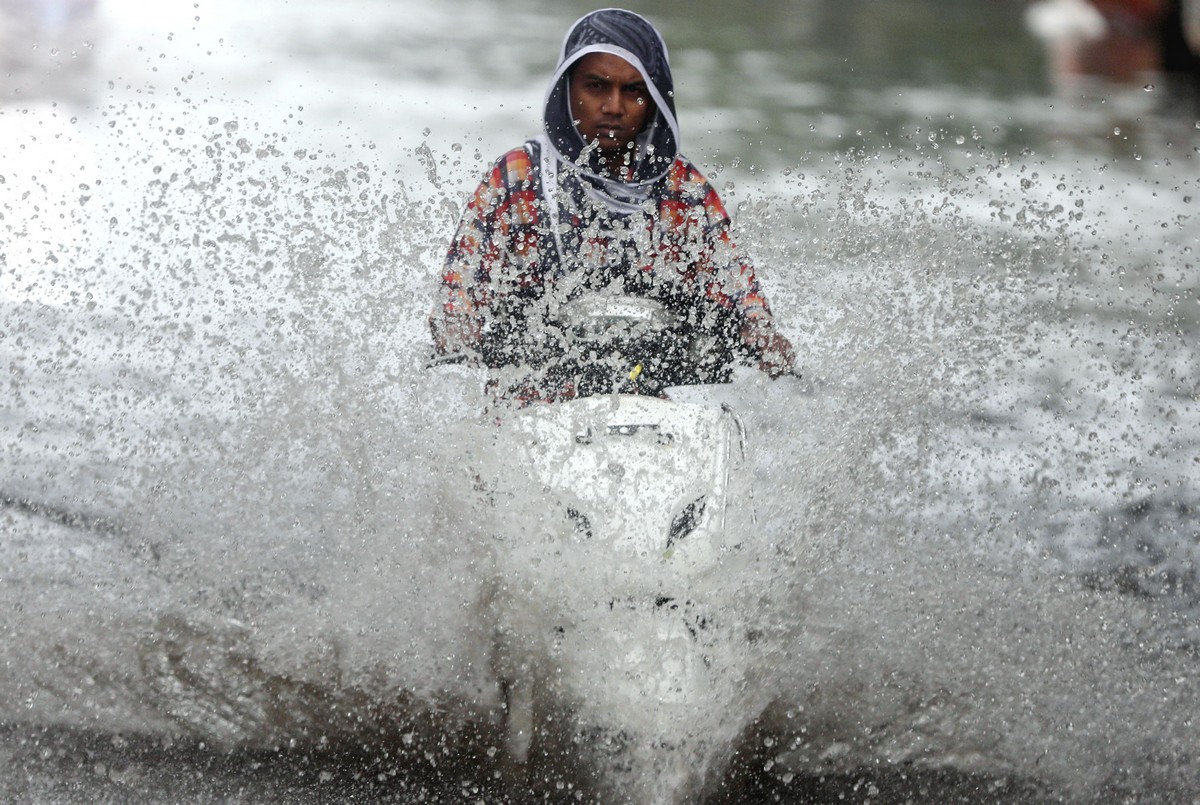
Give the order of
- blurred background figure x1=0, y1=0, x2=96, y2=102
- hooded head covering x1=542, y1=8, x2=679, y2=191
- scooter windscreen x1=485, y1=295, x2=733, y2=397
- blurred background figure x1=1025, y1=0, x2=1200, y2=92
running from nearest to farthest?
scooter windscreen x1=485, y1=295, x2=733, y2=397
hooded head covering x1=542, y1=8, x2=679, y2=191
blurred background figure x1=0, y1=0, x2=96, y2=102
blurred background figure x1=1025, y1=0, x2=1200, y2=92

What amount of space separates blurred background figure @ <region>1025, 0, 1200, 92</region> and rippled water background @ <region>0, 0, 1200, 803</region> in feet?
14.4

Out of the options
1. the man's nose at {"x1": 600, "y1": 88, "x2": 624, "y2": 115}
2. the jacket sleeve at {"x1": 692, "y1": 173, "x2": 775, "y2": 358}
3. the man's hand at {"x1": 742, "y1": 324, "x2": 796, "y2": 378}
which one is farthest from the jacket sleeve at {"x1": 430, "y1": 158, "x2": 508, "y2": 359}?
the man's hand at {"x1": 742, "y1": 324, "x2": 796, "y2": 378}

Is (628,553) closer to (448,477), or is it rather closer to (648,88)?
(448,477)

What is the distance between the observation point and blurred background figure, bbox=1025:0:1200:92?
49.0ft

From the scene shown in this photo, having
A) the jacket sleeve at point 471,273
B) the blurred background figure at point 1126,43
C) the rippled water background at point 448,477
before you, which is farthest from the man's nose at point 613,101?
the blurred background figure at point 1126,43

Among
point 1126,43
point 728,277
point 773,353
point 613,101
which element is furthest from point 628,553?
point 1126,43

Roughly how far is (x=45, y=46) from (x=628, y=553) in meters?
12.6

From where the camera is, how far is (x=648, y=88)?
395 cm

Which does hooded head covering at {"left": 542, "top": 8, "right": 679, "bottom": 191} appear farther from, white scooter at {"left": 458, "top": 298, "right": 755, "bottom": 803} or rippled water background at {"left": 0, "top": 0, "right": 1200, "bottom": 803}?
white scooter at {"left": 458, "top": 298, "right": 755, "bottom": 803}

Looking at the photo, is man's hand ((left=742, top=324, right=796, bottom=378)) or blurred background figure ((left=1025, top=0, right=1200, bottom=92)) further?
blurred background figure ((left=1025, top=0, right=1200, bottom=92))

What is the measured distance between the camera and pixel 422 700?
3.91m

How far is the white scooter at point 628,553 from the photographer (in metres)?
3.21

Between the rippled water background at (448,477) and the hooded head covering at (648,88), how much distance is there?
394 millimetres

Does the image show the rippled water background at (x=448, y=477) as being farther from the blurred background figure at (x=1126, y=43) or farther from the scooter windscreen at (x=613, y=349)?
the blurred background figure at (x=1126, y=43)
